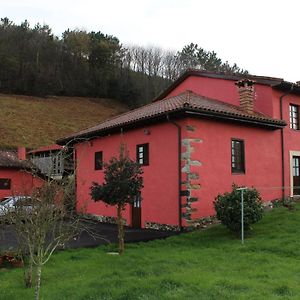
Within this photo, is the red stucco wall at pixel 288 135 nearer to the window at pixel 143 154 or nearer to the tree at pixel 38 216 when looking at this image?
the window at pixel 143 154

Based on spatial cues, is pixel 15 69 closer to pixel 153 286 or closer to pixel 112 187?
pixel 112 187

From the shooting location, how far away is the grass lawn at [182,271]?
279 inches

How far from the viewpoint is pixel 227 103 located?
19.4m

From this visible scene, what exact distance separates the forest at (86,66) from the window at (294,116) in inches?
1787

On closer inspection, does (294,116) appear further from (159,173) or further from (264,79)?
(159,173)

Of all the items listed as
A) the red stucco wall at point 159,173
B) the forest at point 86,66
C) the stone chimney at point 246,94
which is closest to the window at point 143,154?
the red stucco wall at point 159,173

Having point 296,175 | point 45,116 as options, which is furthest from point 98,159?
point 45,116

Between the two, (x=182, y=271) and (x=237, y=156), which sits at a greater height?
(x=237, y=156)

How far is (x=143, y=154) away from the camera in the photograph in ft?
55.7

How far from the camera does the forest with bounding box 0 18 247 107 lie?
64.4 m

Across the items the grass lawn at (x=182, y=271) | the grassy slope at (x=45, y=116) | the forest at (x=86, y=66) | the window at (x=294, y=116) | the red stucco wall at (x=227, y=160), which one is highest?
the forest at (x=86, y=66)

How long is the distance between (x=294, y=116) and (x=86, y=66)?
52.3 metres

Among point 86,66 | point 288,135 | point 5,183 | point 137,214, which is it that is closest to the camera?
point 137,214

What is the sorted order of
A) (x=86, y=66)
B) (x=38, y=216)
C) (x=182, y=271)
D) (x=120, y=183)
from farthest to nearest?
(x=86, y=66), (x=120, y=183), (x=182, y=271), (x=38, y=216)
